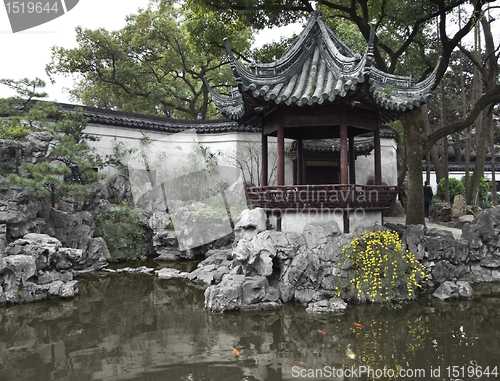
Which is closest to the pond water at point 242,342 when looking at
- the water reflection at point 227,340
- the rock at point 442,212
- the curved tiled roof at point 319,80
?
the water reflection at point 227,340

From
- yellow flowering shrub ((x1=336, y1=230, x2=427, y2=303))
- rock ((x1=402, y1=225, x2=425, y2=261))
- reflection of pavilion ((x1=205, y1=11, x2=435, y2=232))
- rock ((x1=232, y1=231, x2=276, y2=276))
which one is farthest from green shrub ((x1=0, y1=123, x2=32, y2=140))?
rock ((x1=402, y1=225, x2=425, y2=261))

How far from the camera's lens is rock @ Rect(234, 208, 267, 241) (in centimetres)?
840

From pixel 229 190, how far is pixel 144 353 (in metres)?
10.1

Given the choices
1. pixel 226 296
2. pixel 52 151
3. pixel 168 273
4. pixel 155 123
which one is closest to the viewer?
pixel 226 296

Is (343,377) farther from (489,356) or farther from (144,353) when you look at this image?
(144,353)

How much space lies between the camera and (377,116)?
8.89 metres

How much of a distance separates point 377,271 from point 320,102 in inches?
134

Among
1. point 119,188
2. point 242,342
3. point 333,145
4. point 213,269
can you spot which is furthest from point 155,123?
point 242,342

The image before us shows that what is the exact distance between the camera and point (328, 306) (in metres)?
6.87

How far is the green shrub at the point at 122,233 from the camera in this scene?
12.3 m

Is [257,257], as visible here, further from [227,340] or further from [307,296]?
[227,340]

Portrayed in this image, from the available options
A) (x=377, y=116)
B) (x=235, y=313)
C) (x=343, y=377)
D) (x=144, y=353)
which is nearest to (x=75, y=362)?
(x=144, y=353)

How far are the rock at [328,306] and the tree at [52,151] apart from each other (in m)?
7.60

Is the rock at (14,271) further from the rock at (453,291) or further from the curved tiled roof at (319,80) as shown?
the rock at (453,291)
